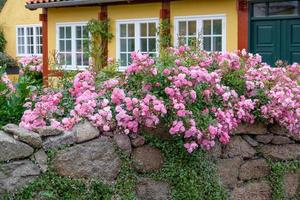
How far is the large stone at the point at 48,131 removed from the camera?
4.30 metres

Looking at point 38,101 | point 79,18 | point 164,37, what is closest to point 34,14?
point 79,18

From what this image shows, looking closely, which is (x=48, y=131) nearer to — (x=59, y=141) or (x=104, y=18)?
(x=59, y=141)

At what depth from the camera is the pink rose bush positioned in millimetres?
4637

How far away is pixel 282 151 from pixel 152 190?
4.59 ft

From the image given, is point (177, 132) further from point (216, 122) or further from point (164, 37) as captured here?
point (164, 37)

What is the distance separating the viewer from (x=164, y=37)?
14.8 metres

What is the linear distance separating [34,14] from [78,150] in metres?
21.1

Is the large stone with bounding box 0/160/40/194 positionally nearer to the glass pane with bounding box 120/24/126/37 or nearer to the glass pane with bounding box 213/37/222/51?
the glass pane with bounding box 213/37/222/51

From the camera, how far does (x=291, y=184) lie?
5.65m

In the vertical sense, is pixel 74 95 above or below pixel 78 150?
above

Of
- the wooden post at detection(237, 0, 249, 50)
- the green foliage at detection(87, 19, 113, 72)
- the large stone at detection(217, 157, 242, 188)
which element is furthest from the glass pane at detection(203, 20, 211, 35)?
the large stone at detection(217, 157, 242, 188)

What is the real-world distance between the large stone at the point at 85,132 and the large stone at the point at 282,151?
1.64 metres

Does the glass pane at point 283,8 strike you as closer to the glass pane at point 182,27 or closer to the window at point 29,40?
the glass pane at point 182,27

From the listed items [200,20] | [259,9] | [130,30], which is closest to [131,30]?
[130,30]
